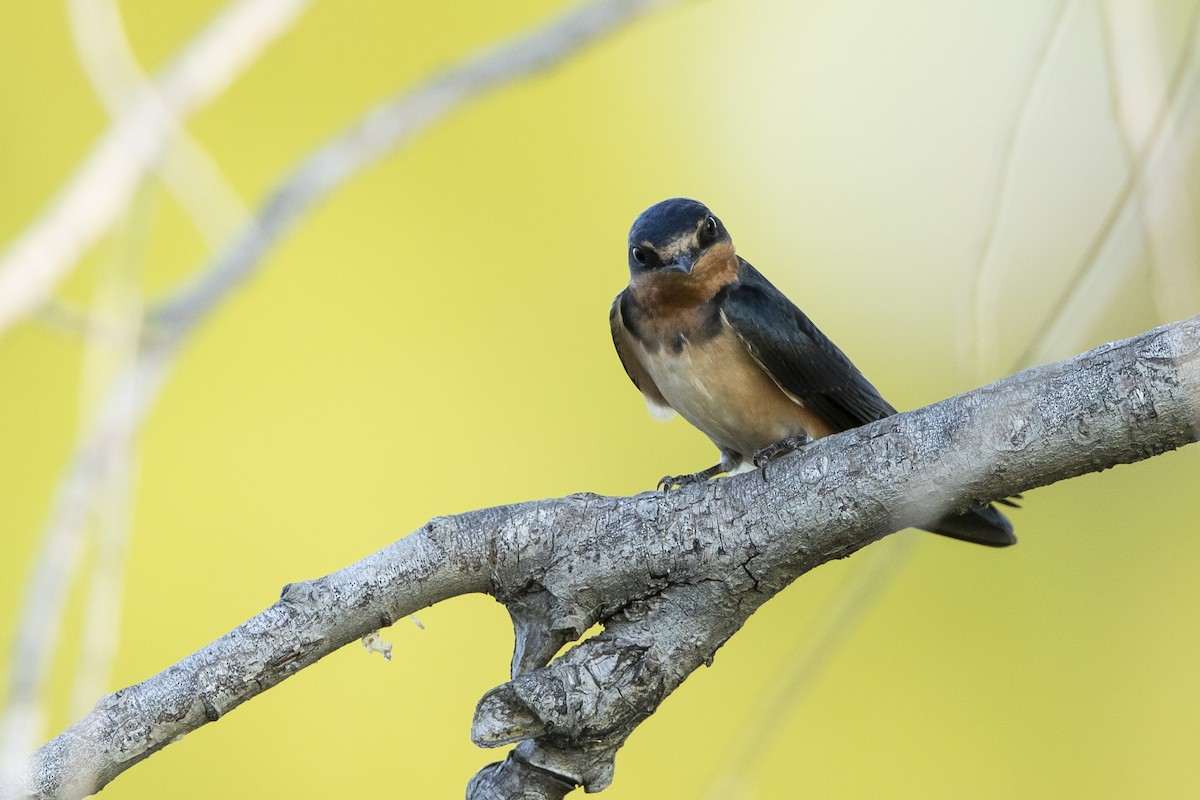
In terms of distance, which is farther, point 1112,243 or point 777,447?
point 777,447

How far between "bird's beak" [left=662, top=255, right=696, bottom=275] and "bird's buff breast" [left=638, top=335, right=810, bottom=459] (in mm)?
206

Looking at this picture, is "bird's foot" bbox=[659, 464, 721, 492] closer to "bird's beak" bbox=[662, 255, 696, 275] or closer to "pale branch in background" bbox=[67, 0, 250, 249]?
"bird's beak" bbox=[662, 255, 696, 275]

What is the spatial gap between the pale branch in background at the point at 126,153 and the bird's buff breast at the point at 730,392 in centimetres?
134

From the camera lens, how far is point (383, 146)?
273cm

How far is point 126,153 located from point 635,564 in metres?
1.25

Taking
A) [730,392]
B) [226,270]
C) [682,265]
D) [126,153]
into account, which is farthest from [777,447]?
[126,153]

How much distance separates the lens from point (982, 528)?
2.95m

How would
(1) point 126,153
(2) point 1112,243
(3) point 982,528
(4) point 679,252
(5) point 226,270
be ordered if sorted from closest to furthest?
(2) point 1112,243
(1) point 126,153
(5) point 226,270
(3) point 982,528
(4) point 679,252

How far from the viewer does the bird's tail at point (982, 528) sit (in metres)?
2.89

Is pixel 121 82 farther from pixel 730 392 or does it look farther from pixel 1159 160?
pixel 1159 160

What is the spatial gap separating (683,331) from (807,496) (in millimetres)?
1100

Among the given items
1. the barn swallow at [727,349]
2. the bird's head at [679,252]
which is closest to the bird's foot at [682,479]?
the barn swallow at [727,349]

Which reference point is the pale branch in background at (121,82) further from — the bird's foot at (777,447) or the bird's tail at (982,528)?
the bird's tail at (982,528)

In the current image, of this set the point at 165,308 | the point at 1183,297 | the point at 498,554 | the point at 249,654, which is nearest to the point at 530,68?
the point at 165,308
